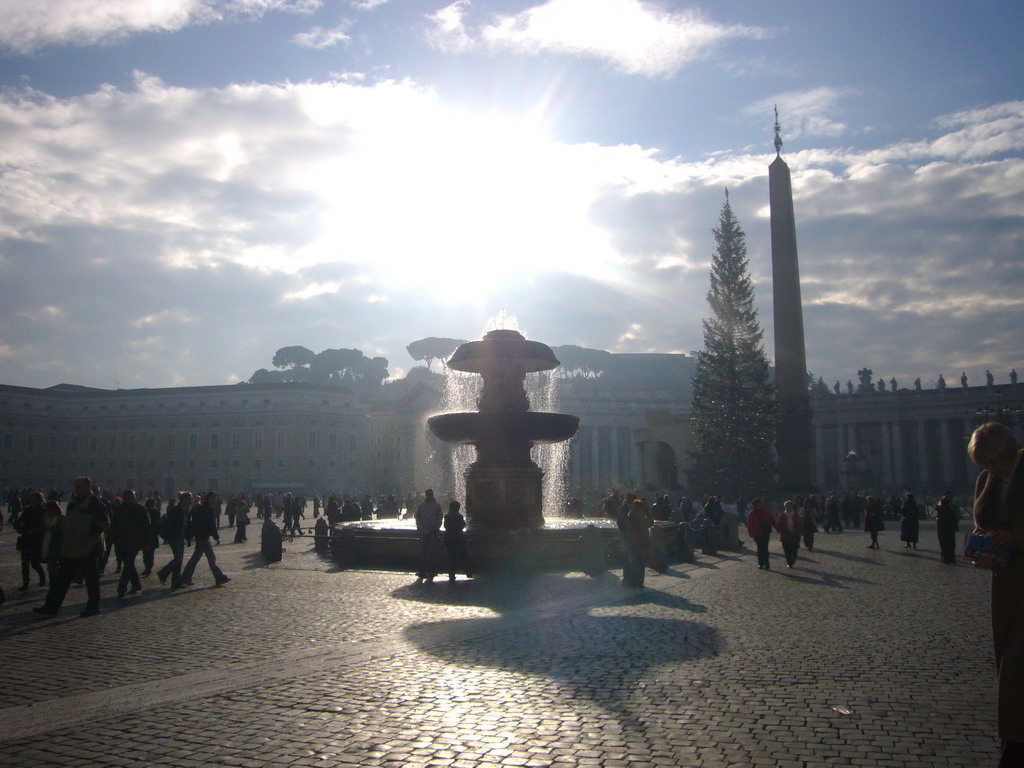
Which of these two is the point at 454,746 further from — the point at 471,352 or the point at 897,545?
the point at 897,545

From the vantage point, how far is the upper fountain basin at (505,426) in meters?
18.5

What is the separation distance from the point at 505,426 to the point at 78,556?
9.66 metres

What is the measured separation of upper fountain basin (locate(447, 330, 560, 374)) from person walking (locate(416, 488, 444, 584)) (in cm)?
598

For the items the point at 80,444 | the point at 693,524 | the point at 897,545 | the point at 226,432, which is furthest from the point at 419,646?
the point at 80,444

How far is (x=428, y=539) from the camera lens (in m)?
14.2

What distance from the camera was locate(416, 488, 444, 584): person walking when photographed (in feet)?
46.6

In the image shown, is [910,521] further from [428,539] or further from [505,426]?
[428,539]

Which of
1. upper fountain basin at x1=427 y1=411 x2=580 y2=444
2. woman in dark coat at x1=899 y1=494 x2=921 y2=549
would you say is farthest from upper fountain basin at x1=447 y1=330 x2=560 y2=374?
woman in dark coat at x1=899 y1=494 x2=921 y2=549

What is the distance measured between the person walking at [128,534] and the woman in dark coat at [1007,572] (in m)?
11.2

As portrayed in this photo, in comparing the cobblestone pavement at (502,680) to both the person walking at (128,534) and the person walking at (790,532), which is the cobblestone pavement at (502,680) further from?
the person walking at (790,532)

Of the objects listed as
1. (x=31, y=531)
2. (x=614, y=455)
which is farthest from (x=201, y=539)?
(x=614, y=455)

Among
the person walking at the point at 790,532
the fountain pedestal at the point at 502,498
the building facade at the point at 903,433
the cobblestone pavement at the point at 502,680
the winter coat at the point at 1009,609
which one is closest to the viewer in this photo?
the winter coat at the point at 1009,609

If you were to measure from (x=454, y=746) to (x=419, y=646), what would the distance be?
3334 mm

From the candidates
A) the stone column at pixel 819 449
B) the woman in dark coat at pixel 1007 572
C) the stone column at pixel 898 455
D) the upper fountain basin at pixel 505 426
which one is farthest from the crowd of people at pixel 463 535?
the stone column at pixel 898 455
